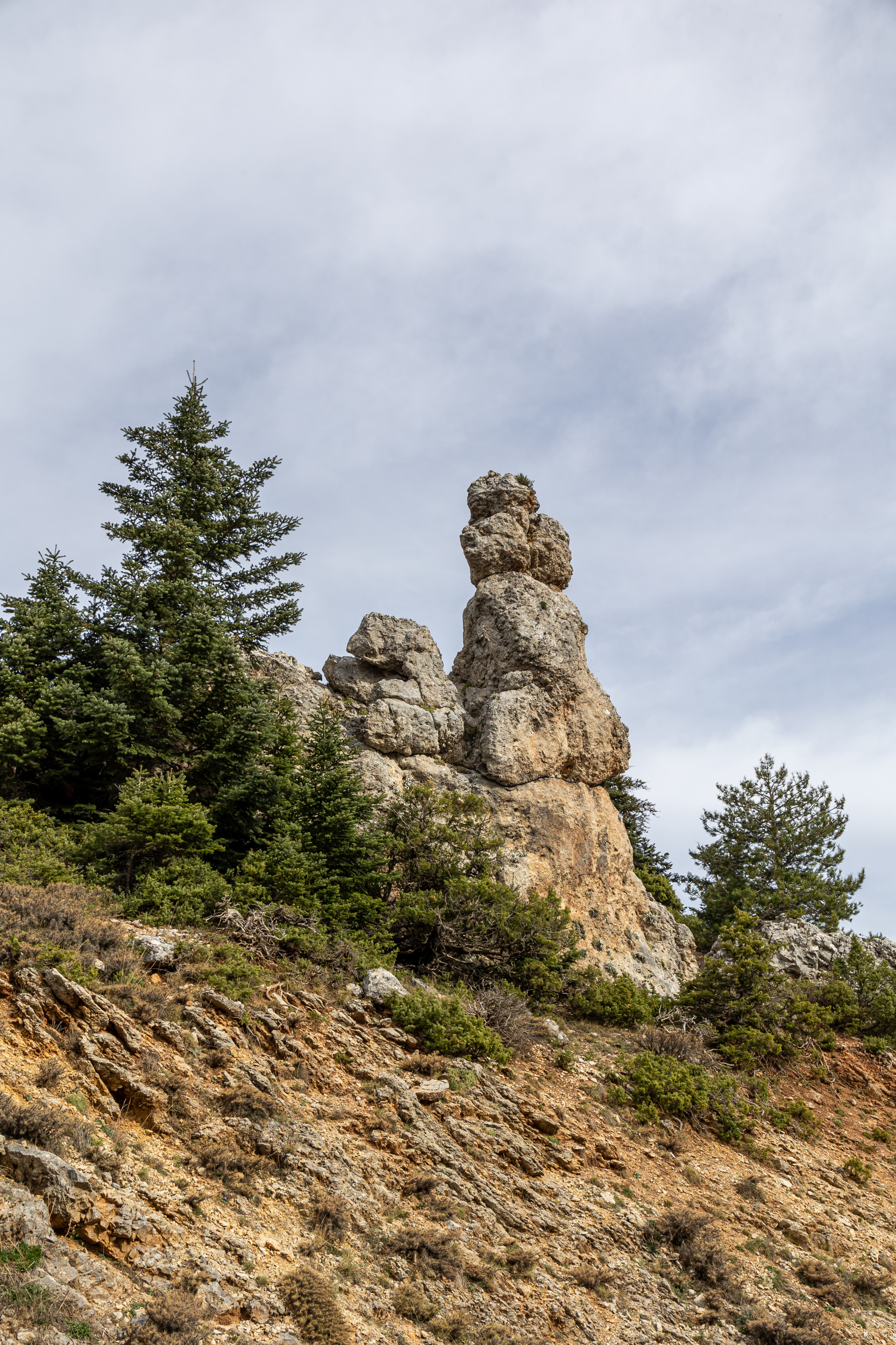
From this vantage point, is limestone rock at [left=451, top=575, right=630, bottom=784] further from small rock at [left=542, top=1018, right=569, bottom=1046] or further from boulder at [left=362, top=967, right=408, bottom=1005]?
boulder at [left=362, top=967, right=408, bottom=1005]

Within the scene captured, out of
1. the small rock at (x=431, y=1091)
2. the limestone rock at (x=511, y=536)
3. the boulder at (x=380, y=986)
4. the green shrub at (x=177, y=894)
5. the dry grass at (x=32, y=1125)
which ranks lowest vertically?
the small rock at (x=431, y=1091)

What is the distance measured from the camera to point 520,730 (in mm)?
24156

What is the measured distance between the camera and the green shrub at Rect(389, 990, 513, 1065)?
1254 cm

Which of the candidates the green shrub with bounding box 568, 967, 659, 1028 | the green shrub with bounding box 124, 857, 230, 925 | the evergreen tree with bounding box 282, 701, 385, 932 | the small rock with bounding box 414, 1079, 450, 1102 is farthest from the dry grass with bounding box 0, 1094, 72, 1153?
the green shrub with bounding box 568, 967, 659, 1028

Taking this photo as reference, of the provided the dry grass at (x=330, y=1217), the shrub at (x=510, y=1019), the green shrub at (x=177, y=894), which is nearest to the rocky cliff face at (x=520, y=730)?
the shrub at (x=510, y=1019)

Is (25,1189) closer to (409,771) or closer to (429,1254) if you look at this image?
(429,1254)

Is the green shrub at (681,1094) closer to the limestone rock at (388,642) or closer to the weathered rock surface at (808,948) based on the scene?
the weathered rock surface at (808,948)

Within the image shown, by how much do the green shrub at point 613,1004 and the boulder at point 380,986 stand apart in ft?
20.4

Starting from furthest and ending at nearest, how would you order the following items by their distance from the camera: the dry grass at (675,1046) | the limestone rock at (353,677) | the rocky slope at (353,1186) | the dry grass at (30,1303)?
the limestone rock at (353,677) < the dry grass at (675,1046) < the rocky slope at (353,1186) < the dry grass at (30,1303)

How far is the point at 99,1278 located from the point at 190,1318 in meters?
0.84

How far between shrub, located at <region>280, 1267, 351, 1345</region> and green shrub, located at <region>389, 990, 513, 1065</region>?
4.90 meters

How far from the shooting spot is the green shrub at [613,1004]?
17.4 m

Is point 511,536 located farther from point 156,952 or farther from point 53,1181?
point 53,1181

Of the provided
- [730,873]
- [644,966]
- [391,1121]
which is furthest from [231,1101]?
[730,873]
